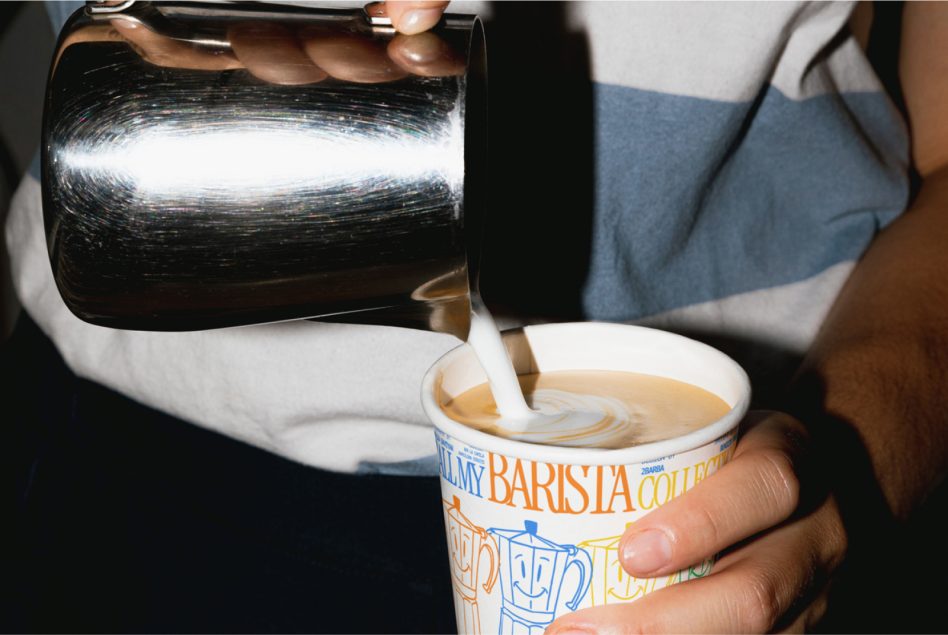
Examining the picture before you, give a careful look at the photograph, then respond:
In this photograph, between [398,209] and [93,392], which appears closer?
[398,209]

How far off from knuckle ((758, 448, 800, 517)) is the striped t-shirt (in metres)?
0.29

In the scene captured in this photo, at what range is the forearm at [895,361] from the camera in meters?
0.70

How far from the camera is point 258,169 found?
16.1 inches

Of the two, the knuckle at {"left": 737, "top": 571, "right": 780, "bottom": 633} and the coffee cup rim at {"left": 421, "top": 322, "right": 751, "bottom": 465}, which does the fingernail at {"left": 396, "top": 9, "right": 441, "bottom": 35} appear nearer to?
the coffee cup rim at {"left": 421, "top": 322, "right": 751, "bottom": 465}

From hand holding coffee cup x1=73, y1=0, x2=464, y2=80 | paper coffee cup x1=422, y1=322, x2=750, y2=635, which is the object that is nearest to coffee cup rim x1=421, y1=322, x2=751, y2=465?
paper coffee cup x1=422, y1=322, x2=750, y2=635

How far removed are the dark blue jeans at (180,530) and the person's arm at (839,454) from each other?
0.97 ft

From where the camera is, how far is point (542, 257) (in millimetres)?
729

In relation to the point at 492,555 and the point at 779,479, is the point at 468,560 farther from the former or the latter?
the point at 779,479

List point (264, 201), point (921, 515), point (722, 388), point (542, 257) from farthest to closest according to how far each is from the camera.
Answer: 1. point (921, 515)
2. point (542, 257)
3. point (722, 388)
4. point (264, 201)

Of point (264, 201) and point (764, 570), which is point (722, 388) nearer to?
point (764, 570)

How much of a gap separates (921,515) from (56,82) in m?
0.86

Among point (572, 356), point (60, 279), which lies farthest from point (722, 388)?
point (60, 279)

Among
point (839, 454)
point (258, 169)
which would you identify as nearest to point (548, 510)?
point (258, 169)

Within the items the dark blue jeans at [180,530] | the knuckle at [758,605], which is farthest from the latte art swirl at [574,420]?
the dark blue jeans at [180,530]
